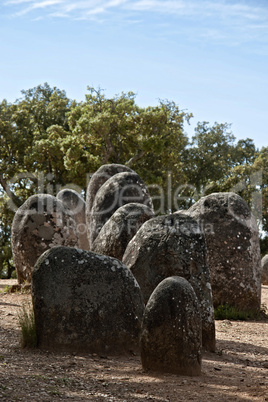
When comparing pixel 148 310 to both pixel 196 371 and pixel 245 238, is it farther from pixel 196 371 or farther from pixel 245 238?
pixel 245 238

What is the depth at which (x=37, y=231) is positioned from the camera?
13.8 meters

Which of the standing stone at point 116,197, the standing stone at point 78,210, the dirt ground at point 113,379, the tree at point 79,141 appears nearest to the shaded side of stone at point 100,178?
the standing stone at point 116,197

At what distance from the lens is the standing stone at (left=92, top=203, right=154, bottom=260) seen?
1162 centimetres

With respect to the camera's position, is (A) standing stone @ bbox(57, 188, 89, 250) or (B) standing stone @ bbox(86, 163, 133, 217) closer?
(B) standing stone @ bbox(86, 163, 133, 217)

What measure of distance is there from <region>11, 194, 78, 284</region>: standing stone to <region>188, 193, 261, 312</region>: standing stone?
3.54 metres

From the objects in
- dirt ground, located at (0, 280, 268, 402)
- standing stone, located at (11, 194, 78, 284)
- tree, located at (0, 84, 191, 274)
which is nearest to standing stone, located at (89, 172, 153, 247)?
standing stone, located at (11, 194, 78, 284)

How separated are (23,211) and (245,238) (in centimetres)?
563

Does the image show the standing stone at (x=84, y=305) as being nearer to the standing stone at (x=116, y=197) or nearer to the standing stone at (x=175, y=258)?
the standing stone at (x=175, y=258)

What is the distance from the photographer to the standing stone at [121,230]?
1162 centimetres

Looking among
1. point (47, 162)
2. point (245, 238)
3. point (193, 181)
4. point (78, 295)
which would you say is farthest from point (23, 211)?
point (193, 181)

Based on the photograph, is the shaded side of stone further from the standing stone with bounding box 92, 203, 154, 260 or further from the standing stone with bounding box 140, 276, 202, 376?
the standing stone with bounding box 140, 276, 202, 376

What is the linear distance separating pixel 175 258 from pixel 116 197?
753 cm

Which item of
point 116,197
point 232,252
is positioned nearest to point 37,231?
point 116,197

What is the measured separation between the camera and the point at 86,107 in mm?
29062
